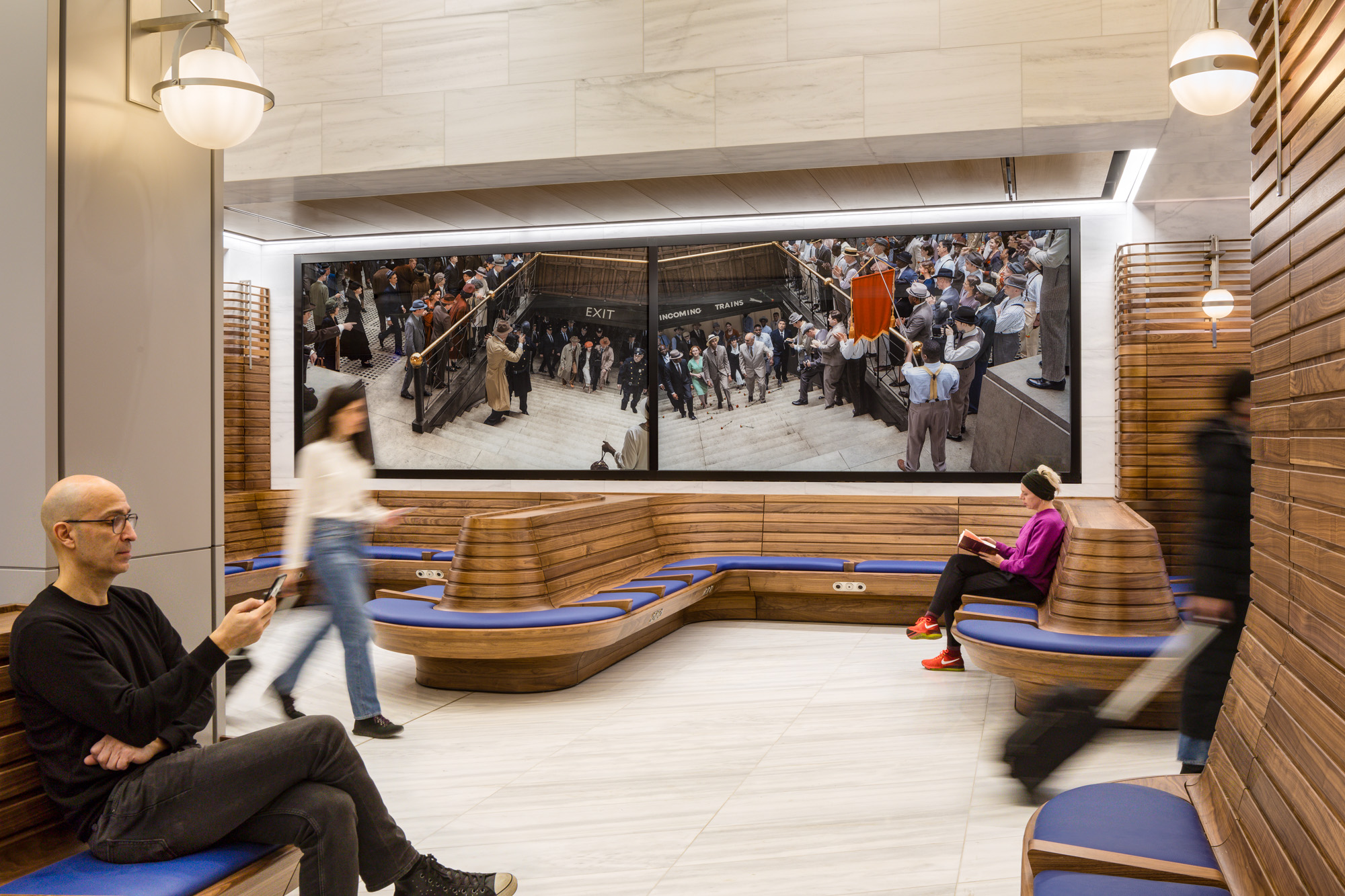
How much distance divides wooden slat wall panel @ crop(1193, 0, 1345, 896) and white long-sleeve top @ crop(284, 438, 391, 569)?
372 centimetres

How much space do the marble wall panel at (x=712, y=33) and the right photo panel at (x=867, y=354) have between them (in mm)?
2578

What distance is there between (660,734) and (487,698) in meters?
1.24

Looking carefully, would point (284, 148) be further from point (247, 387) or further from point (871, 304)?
point (871, 304)

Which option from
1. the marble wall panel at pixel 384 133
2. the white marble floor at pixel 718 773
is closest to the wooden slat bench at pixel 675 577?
the white marble floor at pixel 718 773

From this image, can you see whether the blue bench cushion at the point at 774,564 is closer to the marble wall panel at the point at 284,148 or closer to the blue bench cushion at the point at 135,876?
the marble wall panel at the point at 284,148

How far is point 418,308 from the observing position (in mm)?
10133

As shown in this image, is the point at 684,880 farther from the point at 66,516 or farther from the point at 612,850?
the point at 66,516

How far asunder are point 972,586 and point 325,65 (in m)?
5.97

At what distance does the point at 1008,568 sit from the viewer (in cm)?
618

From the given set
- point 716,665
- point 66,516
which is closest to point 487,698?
point 716,665

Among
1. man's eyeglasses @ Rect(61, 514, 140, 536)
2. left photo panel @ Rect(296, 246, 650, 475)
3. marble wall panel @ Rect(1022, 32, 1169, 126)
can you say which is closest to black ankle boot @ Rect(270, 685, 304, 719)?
man's eyeglasses @ Rect(61, 514, 140, 536)

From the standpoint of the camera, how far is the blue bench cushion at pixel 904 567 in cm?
794

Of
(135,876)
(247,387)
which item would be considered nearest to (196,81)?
(135,876)

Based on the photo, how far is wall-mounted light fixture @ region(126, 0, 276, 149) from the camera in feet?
9.75
